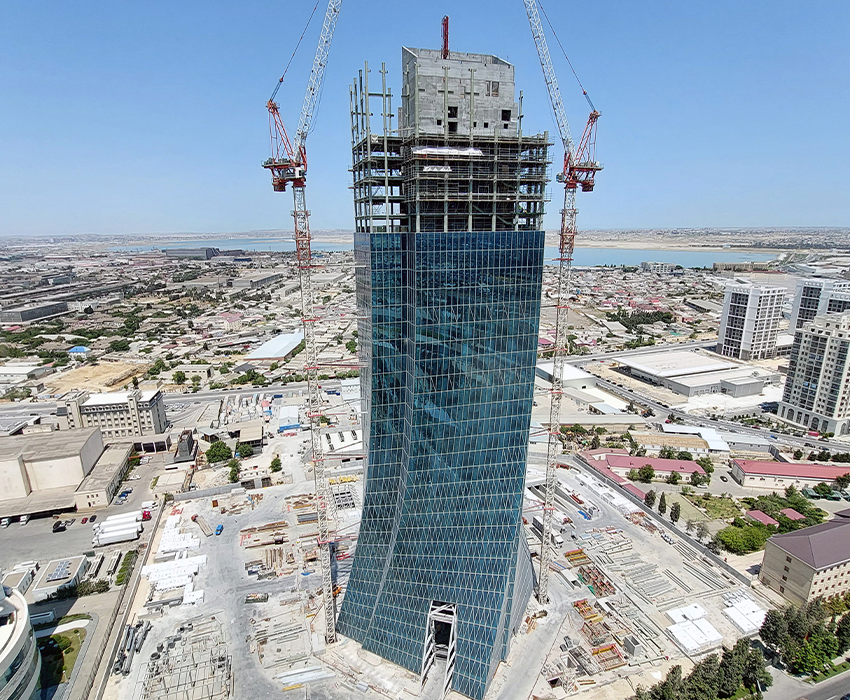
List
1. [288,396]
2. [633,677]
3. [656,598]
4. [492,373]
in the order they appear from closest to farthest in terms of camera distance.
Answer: [492,373] < [633,677] < [656,598] < [288,396]

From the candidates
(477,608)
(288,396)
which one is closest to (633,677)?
(477,608)

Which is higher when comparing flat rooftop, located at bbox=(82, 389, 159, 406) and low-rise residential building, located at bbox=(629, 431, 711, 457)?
flat rooftop, located at bbox=(82, 389, 159, 406)

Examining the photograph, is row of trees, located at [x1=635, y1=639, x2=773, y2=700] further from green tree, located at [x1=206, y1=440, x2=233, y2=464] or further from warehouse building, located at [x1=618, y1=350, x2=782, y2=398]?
warehouse building, located at [x1=618, y1=350, x2=782, y2=398]

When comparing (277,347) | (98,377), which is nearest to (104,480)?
(98,377)

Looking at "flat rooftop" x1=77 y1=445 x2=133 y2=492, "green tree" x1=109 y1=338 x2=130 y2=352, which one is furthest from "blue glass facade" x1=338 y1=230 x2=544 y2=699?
"green tree" x1=109 y1=338 x2=130 y2=352

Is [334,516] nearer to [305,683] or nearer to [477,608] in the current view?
[305,683]

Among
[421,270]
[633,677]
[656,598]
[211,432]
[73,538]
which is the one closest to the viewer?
[421,270]
